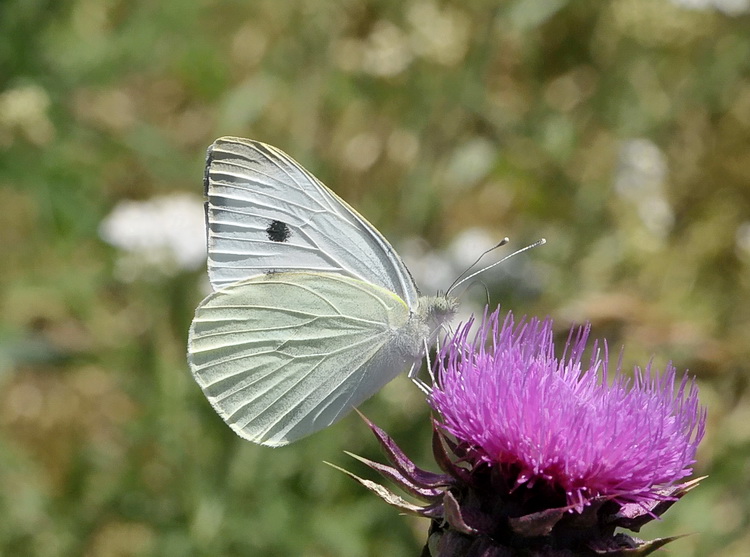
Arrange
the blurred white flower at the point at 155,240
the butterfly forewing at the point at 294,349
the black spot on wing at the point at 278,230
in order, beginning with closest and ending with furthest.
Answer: the butterfly forewing at the point at 294,349 < the black spot on wing at the point at 278,230 < the blurred white flower at the point at 155,240

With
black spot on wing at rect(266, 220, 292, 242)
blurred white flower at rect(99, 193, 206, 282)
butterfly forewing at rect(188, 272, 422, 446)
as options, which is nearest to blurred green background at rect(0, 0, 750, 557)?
blurred white flower at rect(99, 193, 206, 282)

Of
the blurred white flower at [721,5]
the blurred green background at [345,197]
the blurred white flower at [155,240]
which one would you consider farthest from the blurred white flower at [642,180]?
the blurred white flower at [155,240]

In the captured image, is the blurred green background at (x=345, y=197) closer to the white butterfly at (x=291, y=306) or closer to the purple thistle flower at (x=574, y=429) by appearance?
the white butterfly at (x=291, y=306)

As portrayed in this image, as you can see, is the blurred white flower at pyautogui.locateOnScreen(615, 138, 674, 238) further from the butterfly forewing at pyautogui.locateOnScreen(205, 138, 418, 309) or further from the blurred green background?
the butterfly forewing at pyautogui.locateOnScreen(205, 138, 418, 309)

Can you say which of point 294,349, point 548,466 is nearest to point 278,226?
point 294,349

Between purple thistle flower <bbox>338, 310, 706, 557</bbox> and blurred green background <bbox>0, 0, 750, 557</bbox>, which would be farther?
blurred green background <bbox>0, 0, 750, 557</bbox>
